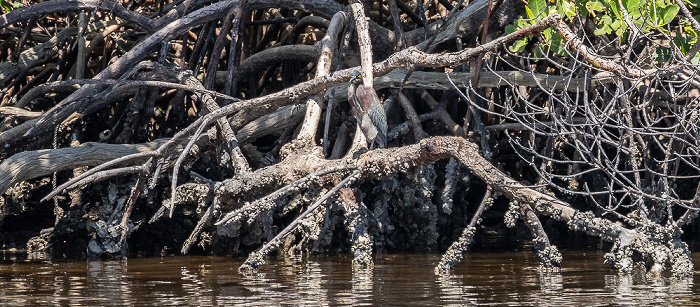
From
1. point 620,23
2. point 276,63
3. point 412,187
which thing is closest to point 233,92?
point 276,63

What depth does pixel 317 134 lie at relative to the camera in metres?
6.81

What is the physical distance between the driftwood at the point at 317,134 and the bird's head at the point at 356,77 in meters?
0.12

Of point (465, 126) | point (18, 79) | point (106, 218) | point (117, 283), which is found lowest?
point (117, 283)

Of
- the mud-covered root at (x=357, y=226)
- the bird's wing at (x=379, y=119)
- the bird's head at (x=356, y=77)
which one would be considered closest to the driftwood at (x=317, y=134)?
the mud-covered root at (x=357, y=226)

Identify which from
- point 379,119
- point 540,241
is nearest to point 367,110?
point 379,119

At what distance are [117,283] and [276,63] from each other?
119 inches

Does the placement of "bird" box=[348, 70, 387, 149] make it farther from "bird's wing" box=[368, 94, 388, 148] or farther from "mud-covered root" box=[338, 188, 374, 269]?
"mud-covered root" box=[338, 188, 374, 269]

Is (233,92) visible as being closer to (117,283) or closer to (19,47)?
(19,47)

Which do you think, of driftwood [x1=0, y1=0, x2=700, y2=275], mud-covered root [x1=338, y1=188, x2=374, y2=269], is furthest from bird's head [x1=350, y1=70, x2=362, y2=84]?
mud-covered root [x1=338, y1=188, x2=374, y2=269]

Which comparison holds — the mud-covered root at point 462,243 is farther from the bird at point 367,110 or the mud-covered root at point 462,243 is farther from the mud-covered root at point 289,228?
the bird at point 367,110

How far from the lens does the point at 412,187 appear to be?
6.30 m

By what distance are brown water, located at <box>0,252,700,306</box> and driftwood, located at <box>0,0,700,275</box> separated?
7.1 inches

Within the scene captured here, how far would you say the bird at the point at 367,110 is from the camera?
562cm

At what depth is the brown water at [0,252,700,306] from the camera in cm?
406
